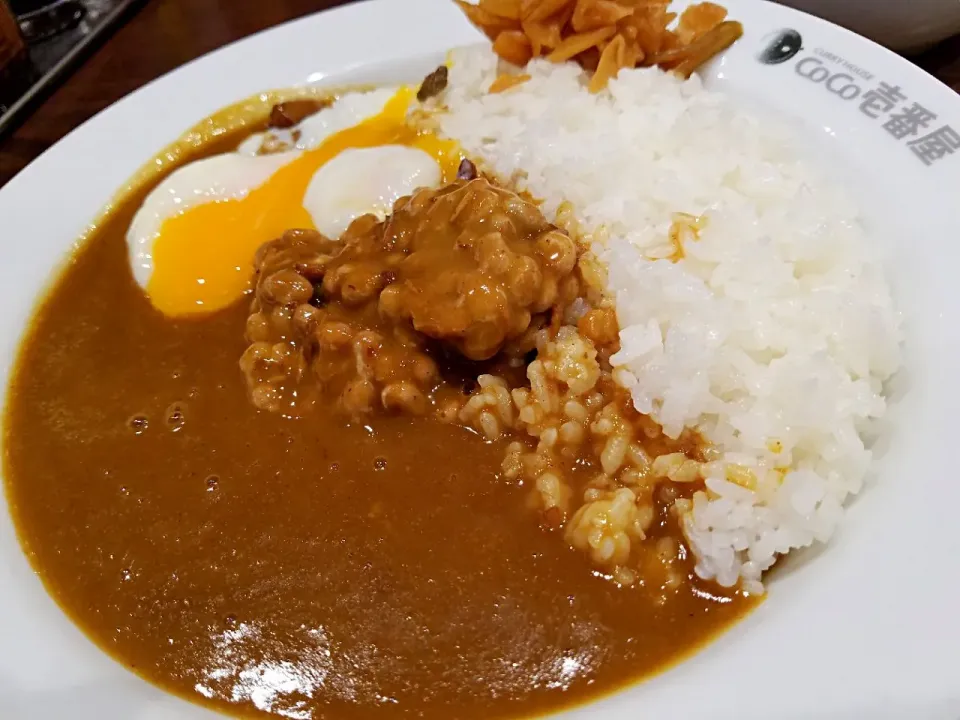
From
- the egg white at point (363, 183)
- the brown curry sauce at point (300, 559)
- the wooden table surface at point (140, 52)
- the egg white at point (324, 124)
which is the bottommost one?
the brown curry sauce at point (300, 559)

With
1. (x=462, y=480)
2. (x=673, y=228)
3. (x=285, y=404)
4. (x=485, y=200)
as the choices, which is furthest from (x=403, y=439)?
(x=673, y=228)

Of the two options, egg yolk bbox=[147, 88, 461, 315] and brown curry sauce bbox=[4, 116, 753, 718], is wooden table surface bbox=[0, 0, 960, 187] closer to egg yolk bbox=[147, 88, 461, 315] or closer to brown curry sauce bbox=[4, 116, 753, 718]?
egg yolk bbox=[147, 88, 461, 315]

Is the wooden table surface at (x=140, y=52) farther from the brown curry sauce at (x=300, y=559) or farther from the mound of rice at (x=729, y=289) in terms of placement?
the mound of rice at (x=729, y=289)

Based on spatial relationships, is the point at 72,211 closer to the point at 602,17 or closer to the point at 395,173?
the point at 395,173

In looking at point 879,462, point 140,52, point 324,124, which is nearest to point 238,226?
point 324,124

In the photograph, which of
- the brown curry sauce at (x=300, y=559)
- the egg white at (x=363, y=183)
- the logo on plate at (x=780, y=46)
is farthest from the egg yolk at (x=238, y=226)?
the logo on plate at (x=780, y=46)

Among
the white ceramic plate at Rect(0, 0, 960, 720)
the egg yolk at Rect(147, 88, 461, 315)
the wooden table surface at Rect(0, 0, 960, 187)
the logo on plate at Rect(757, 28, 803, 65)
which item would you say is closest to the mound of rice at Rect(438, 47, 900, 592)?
the white ceramic plate at Rect(0, 0, 960, 720)

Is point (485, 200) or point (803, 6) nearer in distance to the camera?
point (485, 200)
